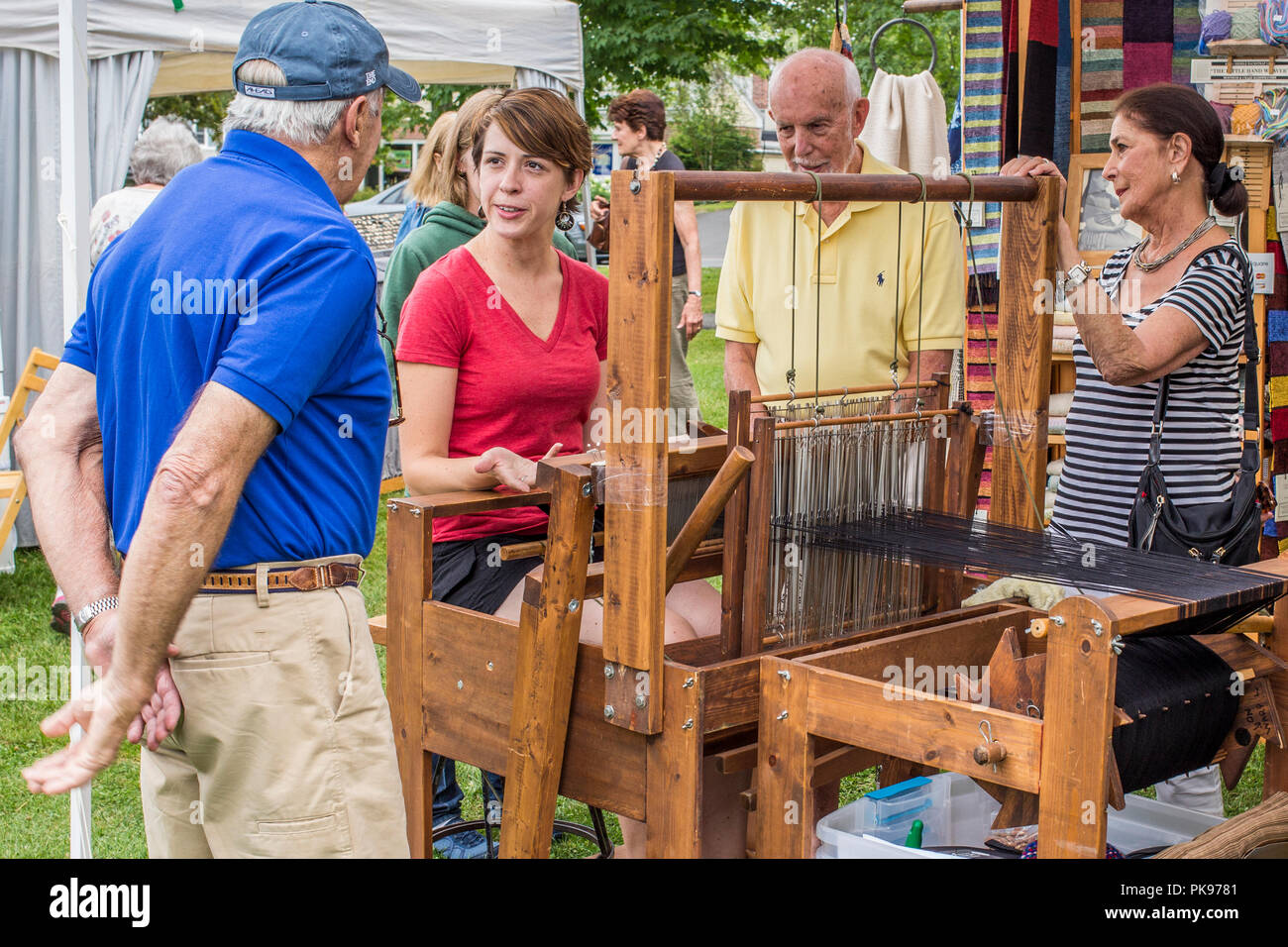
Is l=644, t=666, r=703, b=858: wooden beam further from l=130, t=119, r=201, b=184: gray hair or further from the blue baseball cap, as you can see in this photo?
l=130, t=119, r=201, b=184: gray hair

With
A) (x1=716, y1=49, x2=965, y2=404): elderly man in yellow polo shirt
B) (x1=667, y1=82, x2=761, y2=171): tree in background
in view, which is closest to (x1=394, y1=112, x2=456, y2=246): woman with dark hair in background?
(x1=716, y1=49, x2=965, y2=404): elderly man in yellow polo shirt

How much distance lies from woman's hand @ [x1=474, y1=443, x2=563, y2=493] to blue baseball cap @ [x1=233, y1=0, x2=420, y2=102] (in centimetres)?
77

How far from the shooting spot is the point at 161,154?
5.75 m

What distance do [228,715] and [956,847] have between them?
114 cm

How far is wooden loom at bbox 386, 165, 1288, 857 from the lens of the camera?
6.58ft

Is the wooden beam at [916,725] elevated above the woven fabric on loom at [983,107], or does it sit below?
below

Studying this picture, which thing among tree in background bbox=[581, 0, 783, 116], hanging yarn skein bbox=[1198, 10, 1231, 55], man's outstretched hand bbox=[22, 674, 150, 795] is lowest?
man's outstretched hand bbox=[22, 674, 150, 795]

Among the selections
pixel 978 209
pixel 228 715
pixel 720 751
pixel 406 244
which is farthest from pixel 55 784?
pixel 978 209

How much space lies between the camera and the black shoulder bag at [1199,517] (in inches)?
107

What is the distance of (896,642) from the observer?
2.21 metres

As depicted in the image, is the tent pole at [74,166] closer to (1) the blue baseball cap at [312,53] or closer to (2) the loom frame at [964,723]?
(1) the blue baseball cap at [312,53]

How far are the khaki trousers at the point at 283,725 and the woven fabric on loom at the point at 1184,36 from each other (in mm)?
3869

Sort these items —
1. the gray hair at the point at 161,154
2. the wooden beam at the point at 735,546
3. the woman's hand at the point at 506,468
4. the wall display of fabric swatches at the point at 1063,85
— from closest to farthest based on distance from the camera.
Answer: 1. the wooden beam at the point at 735,546
2. the woman's hand at the point at 506,468
3. the wall display of fabric swatches at the point at 1063,85
4. the gray hair at the point at 161,154

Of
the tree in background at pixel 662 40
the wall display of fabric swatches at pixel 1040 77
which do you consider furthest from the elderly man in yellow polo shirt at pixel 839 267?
the tree in background at pixel 662 40
